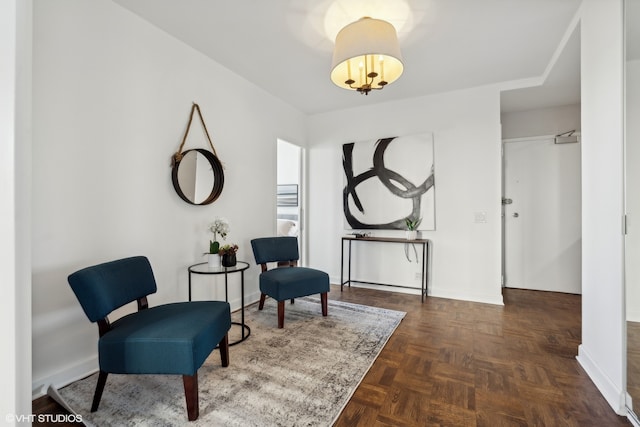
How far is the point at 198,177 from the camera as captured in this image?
2.70 m

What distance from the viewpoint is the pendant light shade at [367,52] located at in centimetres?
186

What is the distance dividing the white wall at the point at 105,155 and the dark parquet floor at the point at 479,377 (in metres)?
0.61

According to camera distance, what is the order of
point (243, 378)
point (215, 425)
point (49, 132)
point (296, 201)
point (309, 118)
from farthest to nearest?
point (296, 201) < point (309, 118) < point (243, 378) < point (49, 132) < point (215, 425)

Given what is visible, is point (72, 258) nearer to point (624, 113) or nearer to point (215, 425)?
point (215, 425)

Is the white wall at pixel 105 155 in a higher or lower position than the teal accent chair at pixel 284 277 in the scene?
higher

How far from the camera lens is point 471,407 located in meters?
1.59

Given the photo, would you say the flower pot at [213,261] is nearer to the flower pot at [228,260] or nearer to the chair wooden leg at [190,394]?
the flower pot at [228,260]

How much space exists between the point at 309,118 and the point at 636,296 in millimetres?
3998

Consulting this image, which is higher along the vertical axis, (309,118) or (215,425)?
(309,118)

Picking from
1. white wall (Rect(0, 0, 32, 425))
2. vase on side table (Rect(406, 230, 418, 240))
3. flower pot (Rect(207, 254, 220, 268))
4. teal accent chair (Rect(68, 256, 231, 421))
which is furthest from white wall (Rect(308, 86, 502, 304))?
white wall (Rect(0, 0, 32, 425))

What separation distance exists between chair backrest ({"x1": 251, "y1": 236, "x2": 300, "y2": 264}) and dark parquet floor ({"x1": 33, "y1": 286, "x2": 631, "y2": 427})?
1.41 meters

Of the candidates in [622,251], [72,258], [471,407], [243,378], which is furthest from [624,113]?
[72,258]

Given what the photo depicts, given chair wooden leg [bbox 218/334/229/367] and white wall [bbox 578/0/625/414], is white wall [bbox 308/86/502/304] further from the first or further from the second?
chair wooden leg [bbox 218/334/229/367]

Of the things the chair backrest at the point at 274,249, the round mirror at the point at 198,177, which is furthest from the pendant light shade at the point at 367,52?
the chair backrest at the point at 274,249
